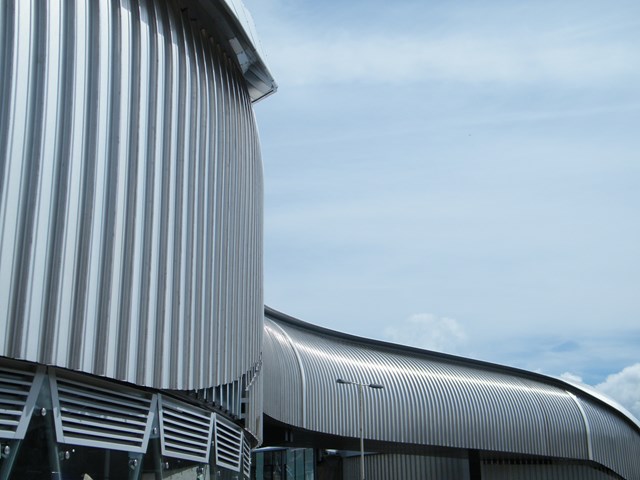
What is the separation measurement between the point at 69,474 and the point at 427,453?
38319 millimetres

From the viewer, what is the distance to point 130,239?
11797 mm

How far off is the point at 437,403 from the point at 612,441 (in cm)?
1232

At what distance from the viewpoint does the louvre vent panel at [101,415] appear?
10.5m

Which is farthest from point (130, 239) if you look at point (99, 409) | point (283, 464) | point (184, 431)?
point (283, 464)

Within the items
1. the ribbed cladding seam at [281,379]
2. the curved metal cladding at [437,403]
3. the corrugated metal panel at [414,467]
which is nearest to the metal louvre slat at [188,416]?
the ribbed cladding seam at [281,379]

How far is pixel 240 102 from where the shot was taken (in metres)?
17.4

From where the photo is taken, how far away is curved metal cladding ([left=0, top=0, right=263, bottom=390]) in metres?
9.84

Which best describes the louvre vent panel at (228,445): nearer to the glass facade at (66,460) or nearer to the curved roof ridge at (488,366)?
the glass facade at (66,460)

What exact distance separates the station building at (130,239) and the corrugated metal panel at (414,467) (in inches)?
1170

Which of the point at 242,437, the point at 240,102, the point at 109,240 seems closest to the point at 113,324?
the point at 109,240

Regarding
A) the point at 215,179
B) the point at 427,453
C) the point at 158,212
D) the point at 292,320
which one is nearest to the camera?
the point at 158,212

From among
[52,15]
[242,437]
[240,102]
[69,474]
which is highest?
[240,102]

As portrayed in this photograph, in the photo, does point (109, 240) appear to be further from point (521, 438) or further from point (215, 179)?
point (521, 438)

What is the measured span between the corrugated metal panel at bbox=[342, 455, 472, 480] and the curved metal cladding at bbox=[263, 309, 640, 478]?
4.94 m
